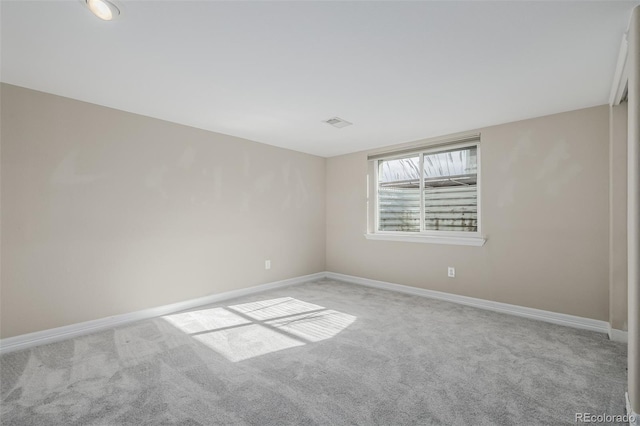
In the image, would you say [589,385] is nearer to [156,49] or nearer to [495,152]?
[495,152]

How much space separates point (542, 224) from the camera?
3184 mm

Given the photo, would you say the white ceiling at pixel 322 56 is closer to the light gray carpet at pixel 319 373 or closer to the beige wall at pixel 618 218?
the beige wall at pixel 618 218

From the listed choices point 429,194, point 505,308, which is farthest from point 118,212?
point 505,308

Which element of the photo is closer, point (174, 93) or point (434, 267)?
point (174, 93)

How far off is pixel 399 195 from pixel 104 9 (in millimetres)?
3971

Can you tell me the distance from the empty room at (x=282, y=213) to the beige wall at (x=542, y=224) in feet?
0.07

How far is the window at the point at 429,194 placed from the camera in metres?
3.82

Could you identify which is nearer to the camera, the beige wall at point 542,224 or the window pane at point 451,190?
the beige wall at point 542,224

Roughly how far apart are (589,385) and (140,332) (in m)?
3.63

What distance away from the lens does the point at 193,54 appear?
2016 mm

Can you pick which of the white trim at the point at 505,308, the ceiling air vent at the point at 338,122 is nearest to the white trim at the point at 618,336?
the white trim at the point at 505,308

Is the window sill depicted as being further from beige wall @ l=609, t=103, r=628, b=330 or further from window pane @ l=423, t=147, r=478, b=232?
beige wall @ l=609, t=103, r=628, b=330

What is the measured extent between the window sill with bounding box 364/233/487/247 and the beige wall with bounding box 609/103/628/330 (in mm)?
1153

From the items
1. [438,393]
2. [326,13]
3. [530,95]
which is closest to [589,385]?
[438,393]
